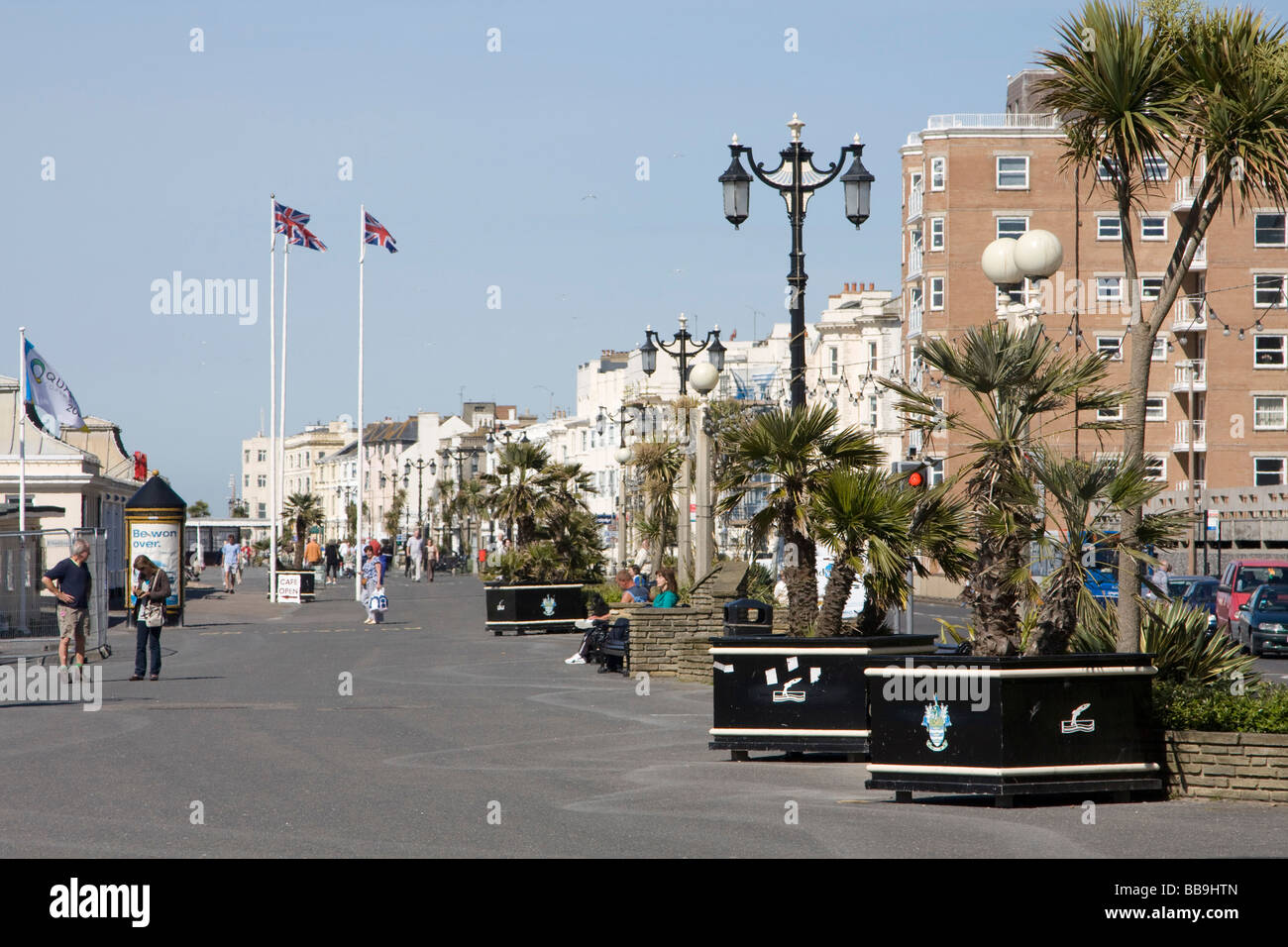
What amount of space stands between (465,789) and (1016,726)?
405 centimetres

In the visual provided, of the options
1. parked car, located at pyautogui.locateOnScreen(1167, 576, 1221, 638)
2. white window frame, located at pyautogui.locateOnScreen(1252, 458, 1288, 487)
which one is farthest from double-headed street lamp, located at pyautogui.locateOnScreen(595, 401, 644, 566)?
white window frame, located at pyautogui.locateOnScreen(1252, 458, 1288, 487)

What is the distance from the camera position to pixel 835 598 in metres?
13.9

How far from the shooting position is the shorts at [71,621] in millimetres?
20562

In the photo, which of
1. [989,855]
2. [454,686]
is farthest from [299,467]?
[989,855]

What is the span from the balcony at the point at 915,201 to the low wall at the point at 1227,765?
2077 inches

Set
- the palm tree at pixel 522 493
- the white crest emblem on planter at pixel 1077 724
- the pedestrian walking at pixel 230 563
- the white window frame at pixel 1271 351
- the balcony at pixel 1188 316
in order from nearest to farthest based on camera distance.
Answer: the white crest emblem on planter at pixel 1077 724, the palm tree at pixel 522 493, the pedestrian walking at pixel 230 563, the balcony at pixel 1188 316, the white window frame at pixel 1271 351

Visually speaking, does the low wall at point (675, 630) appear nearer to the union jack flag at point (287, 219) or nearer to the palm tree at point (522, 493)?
the palm tree at point (522, 493)

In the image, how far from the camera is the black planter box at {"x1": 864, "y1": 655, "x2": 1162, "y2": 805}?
1050 cm

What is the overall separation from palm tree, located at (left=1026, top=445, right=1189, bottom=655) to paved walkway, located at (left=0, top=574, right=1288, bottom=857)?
4.80ft

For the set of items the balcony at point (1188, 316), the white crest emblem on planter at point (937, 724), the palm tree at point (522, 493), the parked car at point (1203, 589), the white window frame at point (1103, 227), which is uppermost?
the white window frame at point (1103, 227)

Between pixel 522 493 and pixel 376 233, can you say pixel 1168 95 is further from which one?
pixel 376 233

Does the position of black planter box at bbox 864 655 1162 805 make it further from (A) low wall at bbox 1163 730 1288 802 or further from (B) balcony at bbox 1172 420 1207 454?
(B) balcony at bbox 1172 420 1207 454

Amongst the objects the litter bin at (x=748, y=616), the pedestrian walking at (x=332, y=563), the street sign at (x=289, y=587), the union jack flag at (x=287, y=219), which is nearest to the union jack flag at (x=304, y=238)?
the union jack flag at (x=287, y=219)

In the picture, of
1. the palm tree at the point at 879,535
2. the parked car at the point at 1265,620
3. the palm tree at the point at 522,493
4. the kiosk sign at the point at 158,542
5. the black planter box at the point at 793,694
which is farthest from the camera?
the palm tree at the point at 522,493
